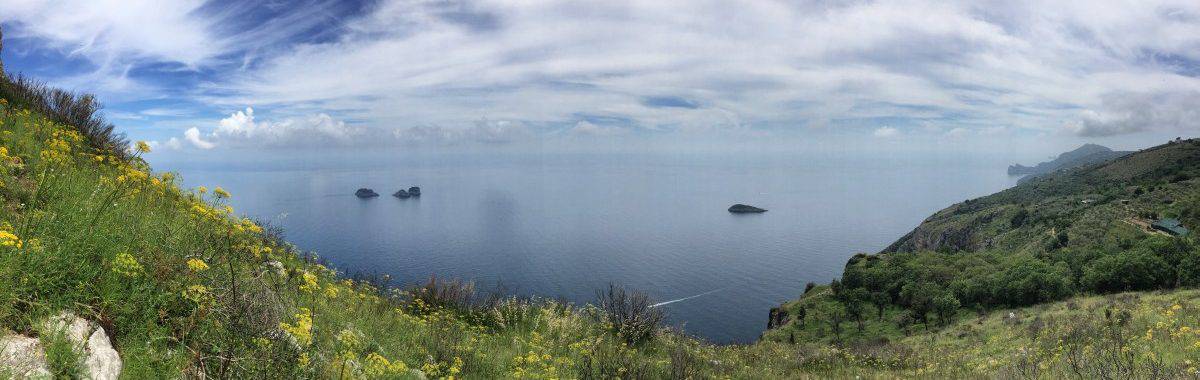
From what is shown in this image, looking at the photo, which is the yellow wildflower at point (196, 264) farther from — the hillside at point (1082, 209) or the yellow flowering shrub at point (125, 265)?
the hillside at point (1082, 209)

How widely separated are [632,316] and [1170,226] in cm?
9419

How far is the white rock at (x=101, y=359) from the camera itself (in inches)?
141

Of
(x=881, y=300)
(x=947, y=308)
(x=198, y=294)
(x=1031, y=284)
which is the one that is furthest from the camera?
(x=881, y=300)

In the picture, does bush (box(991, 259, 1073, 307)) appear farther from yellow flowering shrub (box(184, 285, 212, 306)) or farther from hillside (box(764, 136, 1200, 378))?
yellow flowering shrub (box(184, 285, 212, 306))

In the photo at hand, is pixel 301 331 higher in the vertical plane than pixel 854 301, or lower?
higher

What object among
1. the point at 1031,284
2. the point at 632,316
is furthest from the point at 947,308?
the point at 632,316

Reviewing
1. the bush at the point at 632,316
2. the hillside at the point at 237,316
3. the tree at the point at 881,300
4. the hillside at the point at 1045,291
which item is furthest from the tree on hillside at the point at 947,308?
the bush at the point at 632,316

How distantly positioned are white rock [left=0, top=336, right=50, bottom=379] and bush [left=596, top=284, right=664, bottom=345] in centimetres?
1031

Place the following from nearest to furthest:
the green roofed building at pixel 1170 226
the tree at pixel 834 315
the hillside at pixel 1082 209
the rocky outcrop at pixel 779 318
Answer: the tree at pixel 834 315
the green roofed building at pixel 1170 226
the rocky outcrop at pixel 779 318
the hillside at pixel 1082 209

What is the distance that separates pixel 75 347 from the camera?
3.56 metres

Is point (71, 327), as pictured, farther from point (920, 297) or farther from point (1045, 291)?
point (920, 297)

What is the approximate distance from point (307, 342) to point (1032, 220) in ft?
433

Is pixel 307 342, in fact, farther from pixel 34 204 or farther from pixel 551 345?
pixel 551 345

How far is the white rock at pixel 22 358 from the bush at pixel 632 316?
1031 centimetres
